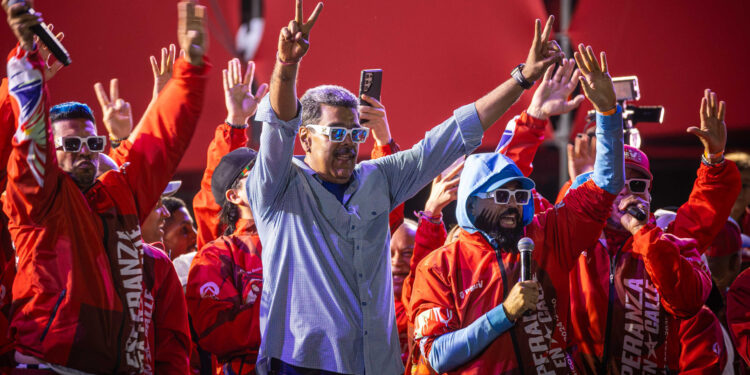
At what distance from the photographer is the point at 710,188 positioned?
4223 millimetres

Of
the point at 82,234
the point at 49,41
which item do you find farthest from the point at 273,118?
the point at 82,234

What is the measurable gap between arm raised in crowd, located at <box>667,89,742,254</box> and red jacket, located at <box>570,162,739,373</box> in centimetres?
4

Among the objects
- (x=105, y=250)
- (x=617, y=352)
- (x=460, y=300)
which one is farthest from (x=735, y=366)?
(x=105, y=250)

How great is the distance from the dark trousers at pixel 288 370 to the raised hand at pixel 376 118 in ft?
5.56

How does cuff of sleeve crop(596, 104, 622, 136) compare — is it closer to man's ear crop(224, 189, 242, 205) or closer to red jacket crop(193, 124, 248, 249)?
man's ear crop(224, 189, 242, 205)

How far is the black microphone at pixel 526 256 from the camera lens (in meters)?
3.22

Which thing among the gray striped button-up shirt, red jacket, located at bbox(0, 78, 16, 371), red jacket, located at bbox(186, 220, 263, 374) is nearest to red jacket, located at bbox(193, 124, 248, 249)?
red jacket, located at bbox(186, 220, 263, 374)

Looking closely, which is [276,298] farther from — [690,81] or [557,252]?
[690,81]

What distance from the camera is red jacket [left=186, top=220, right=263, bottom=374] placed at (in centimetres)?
402

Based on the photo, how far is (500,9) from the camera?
6.17m

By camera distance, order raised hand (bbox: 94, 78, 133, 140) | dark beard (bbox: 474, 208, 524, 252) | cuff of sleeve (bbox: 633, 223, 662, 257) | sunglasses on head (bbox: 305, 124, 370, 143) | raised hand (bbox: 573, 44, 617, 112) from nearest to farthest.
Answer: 1. sunglasses on head (bbox: 305, 124, 370, 143)
2. raised hand (bbox: 573, 44, 617, 112)
3. dark beard (bbox: 474, 208, 524, 252)
4. cuff of sleeve (bbox: 633, 223, 662, 257)
5. raised hand (bbox: 94, 78, 133, 140)

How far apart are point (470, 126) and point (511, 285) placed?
0.84m

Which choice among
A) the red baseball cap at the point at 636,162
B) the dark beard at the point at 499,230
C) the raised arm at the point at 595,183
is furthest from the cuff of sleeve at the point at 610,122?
the red baseball cap at the point at 636,162

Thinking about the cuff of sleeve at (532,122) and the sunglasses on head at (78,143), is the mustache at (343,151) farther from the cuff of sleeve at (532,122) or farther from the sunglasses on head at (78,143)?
the cuff of sleeve at (532,122)
